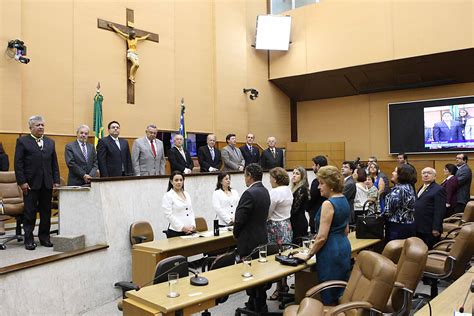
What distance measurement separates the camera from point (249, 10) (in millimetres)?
11844

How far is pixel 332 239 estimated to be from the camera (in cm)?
327

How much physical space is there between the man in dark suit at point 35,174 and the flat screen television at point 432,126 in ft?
29.2

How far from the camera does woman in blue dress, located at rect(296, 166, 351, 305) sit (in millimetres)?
3230

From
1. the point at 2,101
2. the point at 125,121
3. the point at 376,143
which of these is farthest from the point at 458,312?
the point at 376,143

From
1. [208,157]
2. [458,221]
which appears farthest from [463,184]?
[208,157]

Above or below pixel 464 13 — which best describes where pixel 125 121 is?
below

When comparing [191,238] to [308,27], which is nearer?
[191,238]

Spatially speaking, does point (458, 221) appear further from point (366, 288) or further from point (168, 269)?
point (168, 269)

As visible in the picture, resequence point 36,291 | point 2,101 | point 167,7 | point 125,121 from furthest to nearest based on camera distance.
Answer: point 167,7
point 125,121
point 2,101
point 36,291

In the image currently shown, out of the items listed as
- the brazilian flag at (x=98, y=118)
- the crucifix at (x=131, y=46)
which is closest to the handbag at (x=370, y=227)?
the brazilian flag at (x=98, y=118)

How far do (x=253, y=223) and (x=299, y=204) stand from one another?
3.17ft

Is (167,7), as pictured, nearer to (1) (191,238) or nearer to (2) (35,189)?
(2) (35,189)

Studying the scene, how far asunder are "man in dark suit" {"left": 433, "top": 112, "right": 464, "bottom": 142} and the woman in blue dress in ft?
27.0

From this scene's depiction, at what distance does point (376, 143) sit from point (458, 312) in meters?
9.98
